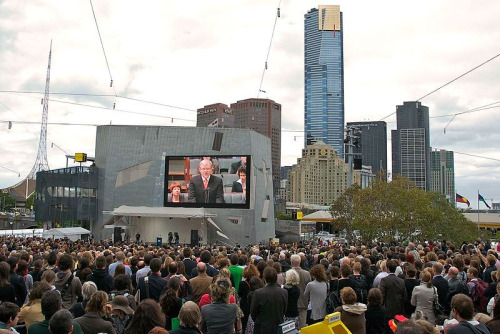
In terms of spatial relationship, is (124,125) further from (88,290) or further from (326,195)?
(326,195)

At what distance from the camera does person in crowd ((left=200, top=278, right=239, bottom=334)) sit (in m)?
5.99

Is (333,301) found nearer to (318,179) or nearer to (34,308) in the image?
(34,308)

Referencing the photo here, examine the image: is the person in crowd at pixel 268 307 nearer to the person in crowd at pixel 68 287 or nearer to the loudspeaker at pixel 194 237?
the person in crowd at pixel 68 287

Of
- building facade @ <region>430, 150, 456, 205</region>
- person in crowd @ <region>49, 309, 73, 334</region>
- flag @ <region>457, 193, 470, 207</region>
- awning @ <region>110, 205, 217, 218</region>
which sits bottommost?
person in crowd @ <region>49, 309, 73, 334</region>

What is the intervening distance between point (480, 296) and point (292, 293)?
150 inches

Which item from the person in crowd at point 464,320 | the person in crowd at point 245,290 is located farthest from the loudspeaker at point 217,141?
the person in crowd at point 464,320

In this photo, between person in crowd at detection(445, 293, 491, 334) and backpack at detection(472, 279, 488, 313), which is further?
backpack at detection(472, 279, 488, 313)

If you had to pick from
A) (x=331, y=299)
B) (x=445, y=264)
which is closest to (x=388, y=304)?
(x=331, y=299)

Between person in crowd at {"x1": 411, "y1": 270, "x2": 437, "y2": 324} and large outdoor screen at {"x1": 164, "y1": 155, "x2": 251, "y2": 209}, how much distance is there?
36215 millimetres

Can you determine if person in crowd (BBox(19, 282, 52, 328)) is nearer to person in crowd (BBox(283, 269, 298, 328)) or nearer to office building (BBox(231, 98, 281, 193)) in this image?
person in crowd (BBox(283, 269, 298, 328))

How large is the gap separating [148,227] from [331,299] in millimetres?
41639

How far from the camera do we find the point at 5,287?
766 cm

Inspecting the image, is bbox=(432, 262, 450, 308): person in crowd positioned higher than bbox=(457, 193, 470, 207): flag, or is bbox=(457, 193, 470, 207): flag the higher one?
bbox=(457, 193, 470, 207): flag

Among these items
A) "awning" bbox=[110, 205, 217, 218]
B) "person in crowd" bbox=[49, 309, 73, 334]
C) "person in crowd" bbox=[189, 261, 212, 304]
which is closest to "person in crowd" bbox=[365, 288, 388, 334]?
"person in crowd" bbox=[189, 261, 212, 304]
